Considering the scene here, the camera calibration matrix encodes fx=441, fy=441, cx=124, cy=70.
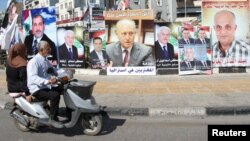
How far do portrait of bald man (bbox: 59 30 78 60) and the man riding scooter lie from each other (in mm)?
8853

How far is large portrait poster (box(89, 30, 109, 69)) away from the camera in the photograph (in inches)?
626

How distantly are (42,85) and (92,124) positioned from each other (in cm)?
111

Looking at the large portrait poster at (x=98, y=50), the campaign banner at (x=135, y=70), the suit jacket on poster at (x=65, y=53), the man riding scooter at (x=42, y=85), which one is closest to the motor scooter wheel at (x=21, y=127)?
the man riding scooter at (x=42, y=85)

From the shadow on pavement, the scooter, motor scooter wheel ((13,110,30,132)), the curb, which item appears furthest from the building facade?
the scooter

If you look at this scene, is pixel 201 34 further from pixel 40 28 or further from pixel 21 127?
pixel 21 127

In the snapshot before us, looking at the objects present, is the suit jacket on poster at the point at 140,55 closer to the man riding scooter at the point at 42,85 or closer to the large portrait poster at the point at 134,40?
the large portrait poster at the point at 134,40

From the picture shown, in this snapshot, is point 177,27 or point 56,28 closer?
point 177,27

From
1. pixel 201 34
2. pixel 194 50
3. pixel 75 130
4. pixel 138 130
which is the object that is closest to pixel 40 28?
pixel 194 50

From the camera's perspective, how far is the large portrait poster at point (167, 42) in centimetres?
1531

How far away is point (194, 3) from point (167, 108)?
3549 inches

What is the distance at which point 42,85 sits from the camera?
7688mm

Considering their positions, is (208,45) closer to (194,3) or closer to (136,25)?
(136,25)

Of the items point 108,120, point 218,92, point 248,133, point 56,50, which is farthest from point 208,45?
point 248,133

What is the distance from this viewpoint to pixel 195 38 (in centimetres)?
1520
